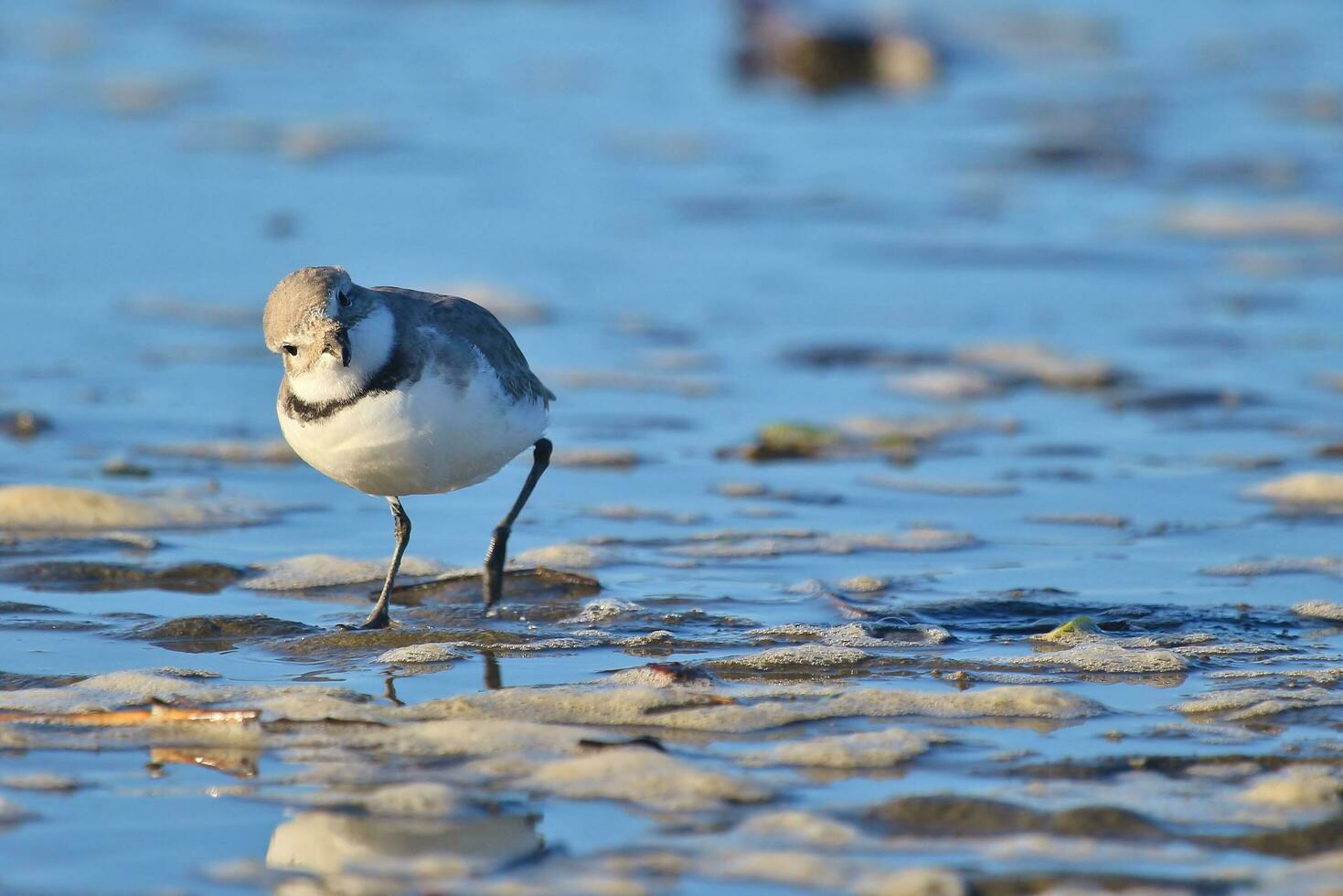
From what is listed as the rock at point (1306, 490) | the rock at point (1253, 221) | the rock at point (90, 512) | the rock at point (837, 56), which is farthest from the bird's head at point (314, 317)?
the rock at point (837, 56)

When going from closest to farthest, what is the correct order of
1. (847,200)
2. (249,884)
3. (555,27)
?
(249,884) → (847,200) → (555,27)

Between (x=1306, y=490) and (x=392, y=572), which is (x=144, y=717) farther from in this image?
(x=1306, y=490)

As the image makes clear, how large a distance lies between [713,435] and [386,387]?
281 cm

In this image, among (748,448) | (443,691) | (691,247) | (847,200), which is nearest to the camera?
(443,691)

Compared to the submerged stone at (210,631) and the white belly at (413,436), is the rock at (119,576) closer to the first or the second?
the submerged stone at (210,631)

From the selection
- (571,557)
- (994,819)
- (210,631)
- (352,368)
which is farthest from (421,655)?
(994,819)

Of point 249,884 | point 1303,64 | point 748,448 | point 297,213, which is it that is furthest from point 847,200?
point 249,884

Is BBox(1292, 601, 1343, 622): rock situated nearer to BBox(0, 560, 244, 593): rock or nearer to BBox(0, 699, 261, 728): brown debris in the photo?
BBox(0, 699, 261, 728): brown debris

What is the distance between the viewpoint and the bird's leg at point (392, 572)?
532 centimetres

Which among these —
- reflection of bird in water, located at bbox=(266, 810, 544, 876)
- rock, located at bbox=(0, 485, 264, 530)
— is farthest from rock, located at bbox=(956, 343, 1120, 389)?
reflection of bird in water, located at bbox=(266, 810, 544, 876)

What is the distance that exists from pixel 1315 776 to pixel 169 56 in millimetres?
13243

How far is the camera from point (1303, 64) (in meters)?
15.6

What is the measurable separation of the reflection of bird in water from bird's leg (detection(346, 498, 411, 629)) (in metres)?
1.50

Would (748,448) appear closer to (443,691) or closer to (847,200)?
(443,691)
